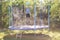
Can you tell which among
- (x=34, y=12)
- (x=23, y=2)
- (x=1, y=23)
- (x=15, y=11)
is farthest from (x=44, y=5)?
(x=1, y=23)

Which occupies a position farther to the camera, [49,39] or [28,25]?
[28,25]

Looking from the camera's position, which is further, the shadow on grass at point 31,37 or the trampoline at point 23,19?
the trampoline at point 23,19

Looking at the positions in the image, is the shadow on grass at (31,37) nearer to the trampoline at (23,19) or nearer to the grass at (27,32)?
the grass at (27,32)

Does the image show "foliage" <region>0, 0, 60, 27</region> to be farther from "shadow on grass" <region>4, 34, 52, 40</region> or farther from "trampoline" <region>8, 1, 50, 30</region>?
"shadow on grass" <region>4, 34, 52, 40</region>

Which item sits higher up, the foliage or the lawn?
the foliage

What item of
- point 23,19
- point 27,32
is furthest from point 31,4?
point 27,32

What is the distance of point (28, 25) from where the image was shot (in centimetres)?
227

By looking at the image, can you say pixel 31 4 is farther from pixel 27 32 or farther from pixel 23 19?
pixel 27 32

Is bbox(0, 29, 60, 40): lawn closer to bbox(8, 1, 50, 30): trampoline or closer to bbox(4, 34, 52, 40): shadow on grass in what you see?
bbox(4, 34, 52, 40): shadow on grass

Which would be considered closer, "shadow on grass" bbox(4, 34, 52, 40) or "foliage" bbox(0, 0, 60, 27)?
"shadow on grass" bbox(4, 34, 52, 40)

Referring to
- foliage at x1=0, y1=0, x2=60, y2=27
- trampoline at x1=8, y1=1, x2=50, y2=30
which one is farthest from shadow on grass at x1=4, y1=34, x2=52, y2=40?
foliage at x1=0, y1=0, x2=60, y2=27

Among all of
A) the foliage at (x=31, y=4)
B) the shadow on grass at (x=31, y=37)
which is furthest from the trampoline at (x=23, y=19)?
the shadow on grass at (x=31, y=37)

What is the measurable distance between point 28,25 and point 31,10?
0.30 m

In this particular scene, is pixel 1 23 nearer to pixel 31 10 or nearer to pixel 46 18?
pixel 31 10
